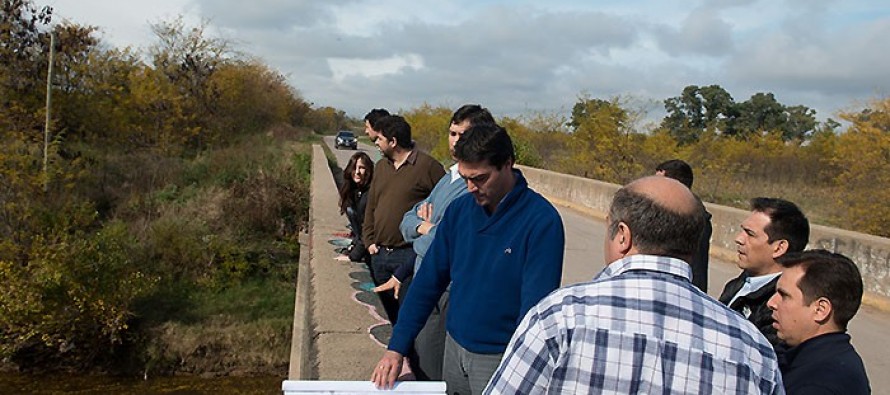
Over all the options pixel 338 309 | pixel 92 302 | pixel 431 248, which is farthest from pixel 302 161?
pixel 431 248

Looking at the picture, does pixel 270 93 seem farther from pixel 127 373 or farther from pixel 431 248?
pixel 431 248

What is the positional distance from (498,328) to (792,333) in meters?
1.01

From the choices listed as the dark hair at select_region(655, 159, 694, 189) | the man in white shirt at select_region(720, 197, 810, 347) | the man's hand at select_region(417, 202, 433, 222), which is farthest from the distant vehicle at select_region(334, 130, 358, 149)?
the man in white shirt at select_region(720, 197, 810, 347)

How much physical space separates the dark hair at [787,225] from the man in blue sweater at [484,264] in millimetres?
1266

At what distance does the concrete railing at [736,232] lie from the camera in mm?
8555

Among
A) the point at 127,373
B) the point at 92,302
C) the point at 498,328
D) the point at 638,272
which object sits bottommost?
the point at 127,373

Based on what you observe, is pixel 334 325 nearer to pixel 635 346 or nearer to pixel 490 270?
pixel 490 270

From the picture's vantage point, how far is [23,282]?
14195 mm

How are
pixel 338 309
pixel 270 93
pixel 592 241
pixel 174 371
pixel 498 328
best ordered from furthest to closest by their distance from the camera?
pixel 270 93, pixel 174 371, pixel 592 241, pixel 338 309, pixel 498 328

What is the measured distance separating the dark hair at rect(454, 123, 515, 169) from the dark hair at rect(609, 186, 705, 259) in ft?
3.66

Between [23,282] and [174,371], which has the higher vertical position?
[23,282]

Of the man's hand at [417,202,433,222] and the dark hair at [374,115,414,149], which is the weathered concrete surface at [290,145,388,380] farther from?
the dark hair at [374,115,414,149]

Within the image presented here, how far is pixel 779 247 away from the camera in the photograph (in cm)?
338

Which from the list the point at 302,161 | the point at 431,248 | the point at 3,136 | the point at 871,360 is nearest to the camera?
the point at 431,248
